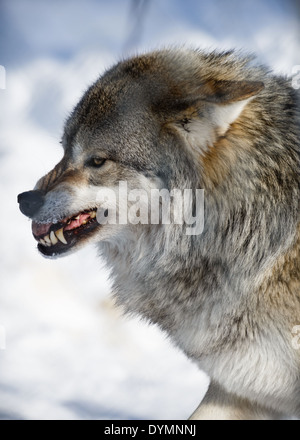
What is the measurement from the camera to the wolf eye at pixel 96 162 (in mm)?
1716

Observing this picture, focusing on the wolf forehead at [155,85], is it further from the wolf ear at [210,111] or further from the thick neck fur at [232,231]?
the thick neck fur at [232,231]

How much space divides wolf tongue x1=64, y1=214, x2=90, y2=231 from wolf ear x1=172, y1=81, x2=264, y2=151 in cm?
46

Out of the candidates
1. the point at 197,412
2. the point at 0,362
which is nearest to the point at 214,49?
the point at 197,412

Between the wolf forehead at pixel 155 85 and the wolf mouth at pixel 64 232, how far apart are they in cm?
31

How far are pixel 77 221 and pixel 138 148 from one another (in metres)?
0.35

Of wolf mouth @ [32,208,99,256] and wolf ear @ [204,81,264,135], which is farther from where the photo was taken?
wolf mouth @ [32,208,99,256]

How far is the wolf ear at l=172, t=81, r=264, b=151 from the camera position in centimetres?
160

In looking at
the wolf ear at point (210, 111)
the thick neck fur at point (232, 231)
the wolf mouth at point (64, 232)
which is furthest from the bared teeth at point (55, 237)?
the wolf ear at point (210, 111)

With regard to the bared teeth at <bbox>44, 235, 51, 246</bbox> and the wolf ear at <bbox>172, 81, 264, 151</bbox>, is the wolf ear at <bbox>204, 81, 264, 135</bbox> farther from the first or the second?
the bared teeth at <bbox>44, 235, 51, 246</bbox>

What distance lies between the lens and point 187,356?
1960 millimetres

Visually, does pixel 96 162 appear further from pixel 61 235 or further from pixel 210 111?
pixel 210 111

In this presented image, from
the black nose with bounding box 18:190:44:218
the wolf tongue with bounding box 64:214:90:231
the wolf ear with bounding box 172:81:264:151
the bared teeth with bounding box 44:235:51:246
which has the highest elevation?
the wolf ear with bounding box 172:81:264:151

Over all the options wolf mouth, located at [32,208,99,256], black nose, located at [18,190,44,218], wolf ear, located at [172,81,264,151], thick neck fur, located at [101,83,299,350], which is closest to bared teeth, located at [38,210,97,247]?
wolf mouth, located at [32,208,99,256]

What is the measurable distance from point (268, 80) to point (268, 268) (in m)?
0.74
